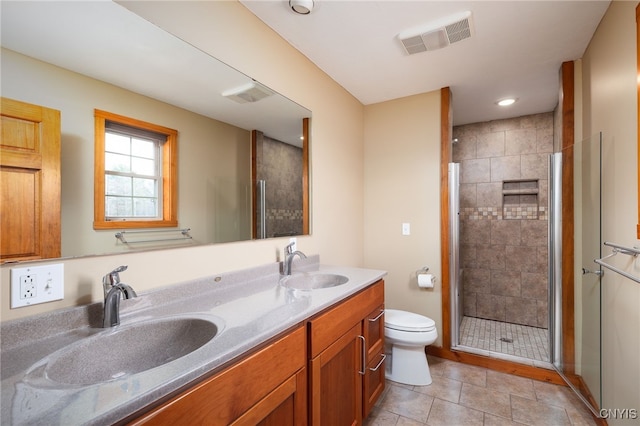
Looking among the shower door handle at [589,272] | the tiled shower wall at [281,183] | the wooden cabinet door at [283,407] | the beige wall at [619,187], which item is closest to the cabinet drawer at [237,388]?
the wooden cabinet door at [283,407]

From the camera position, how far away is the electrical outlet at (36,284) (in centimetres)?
85

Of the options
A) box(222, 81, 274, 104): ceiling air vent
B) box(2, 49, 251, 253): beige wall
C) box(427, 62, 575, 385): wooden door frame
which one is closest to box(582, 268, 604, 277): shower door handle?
box(427, 62, 575, 385): wooden door frame

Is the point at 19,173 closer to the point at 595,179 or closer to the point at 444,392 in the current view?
the point at 444,392

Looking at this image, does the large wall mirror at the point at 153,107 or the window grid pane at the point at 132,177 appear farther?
the window grid pane at the point at 132,177

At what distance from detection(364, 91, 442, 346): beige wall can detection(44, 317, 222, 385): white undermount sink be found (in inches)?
83.8

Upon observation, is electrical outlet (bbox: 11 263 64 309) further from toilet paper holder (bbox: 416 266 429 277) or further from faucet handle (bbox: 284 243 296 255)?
toilet paper holder (bbox: 416 266 429 277)

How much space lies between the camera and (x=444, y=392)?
2.07 metres

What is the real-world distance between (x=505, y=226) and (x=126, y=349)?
→ 12.2ft

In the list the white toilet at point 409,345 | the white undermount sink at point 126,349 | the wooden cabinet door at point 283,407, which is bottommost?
the white toilet at point 409,345

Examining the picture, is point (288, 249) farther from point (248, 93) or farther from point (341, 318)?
point (248, 93)

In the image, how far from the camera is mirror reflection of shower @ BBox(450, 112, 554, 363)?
126 inches

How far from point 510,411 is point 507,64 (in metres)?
2.44

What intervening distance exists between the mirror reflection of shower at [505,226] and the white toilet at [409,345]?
1.06 metres

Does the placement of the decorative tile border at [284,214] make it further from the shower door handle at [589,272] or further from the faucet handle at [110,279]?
the shower door handle at [589,272]
